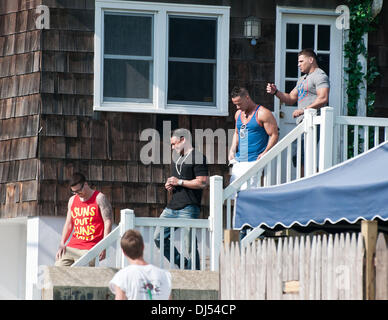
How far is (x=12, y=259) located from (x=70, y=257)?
3142 millimetres

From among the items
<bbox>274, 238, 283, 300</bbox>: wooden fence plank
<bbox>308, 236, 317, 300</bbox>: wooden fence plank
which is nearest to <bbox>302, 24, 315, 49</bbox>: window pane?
<bbox>274, 238, 283, 300</bbox>: wooden fence plank

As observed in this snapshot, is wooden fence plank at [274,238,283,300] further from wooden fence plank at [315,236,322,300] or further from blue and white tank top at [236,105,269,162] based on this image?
blue and white tank top at [236,105,269,162]

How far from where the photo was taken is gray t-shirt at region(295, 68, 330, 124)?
12.1 m

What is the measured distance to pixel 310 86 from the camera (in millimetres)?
12258

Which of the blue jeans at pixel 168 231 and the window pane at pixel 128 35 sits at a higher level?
the window pane at pixel 128 35

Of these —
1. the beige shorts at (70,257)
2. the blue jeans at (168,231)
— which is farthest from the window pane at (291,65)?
the beige shorts at (70,257)

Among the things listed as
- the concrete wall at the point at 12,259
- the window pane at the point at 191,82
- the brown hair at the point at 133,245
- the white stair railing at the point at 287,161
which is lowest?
the concrete wall at the point at 12,259

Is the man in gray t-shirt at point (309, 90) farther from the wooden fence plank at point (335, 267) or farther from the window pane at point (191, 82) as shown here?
the wooden fence plank at point (335, 267)

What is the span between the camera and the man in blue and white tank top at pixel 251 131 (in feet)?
39.5

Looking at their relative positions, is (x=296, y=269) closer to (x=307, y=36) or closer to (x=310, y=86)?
(x=310, y=86)

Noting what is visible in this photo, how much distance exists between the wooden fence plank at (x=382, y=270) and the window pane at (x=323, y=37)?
650 centimetres

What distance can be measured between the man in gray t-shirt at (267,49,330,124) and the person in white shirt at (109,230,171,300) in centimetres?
467

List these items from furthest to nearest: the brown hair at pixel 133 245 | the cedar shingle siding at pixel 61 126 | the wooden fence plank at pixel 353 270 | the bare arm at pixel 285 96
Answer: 1. the cedar shingle siding at pixel 61 126
2. the bare arm at pixel 285 96
3. the wooden fence plank at pixel 353 270
4. the brown hair at pixel 133 245
